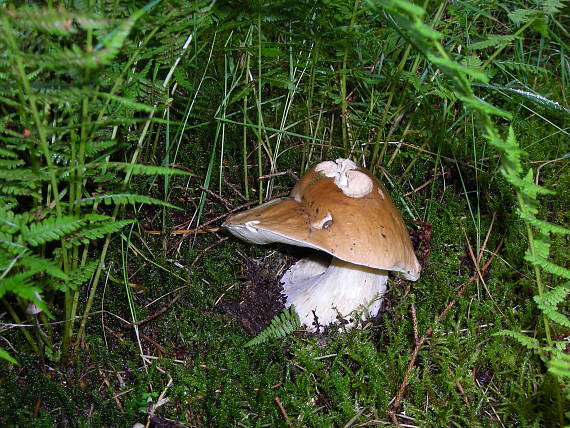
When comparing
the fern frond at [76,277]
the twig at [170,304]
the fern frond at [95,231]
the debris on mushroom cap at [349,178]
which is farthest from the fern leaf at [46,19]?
the twig at [170,304]

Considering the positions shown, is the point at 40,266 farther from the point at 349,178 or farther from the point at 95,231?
the point at 349,178

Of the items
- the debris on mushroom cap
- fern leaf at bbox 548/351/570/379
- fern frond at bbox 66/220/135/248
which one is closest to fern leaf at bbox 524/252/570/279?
fern leaf at bbox 548/351/570/379

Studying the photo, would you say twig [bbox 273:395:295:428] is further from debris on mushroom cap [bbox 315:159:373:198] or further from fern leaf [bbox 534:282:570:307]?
fern leaf [bbox 534:282:570:307]

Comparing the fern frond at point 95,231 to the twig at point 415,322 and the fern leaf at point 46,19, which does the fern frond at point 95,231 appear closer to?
the fern leaf at point 46,19

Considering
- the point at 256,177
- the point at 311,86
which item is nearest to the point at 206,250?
the point at 256,177

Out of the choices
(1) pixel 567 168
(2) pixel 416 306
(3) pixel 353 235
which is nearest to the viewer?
(3) pixel 353 235

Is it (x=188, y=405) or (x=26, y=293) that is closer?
(x=26, y=293)

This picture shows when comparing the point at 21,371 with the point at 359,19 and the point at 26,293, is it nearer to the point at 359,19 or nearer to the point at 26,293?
the point at 26,293
